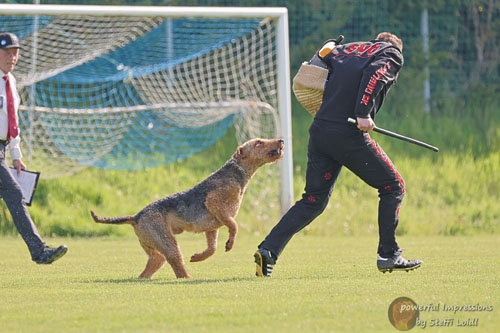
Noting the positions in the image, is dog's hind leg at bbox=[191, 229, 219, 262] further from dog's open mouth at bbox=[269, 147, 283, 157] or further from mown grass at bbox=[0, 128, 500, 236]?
mown grass at bbox=[0, 128, 500, 236]

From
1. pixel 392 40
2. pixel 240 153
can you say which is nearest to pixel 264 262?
pixel 240 153

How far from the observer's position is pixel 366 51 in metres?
6.95

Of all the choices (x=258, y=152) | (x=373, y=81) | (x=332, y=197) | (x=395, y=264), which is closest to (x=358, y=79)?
(x=373, y=81)

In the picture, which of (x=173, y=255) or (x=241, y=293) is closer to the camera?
(x=241, y=293)

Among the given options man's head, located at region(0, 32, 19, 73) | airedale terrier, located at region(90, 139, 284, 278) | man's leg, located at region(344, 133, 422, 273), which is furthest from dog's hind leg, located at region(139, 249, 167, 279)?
man's head, located at region(0, 32, 19, 73)

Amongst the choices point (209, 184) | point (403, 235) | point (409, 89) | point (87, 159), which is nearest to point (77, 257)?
point (209, 184)

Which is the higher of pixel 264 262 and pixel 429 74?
pixel 264 262

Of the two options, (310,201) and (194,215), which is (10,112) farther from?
(310,201)

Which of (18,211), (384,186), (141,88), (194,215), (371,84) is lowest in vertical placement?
(141,88)

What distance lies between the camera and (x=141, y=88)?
13422 mm

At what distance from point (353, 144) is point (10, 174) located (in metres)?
2.67

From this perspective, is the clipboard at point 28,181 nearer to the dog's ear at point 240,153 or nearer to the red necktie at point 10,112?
the red necktie at point 10,112

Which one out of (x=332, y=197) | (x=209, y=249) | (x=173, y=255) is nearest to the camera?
(x=173, y=255)

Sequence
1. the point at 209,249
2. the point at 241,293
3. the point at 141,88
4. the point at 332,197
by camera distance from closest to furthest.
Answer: the point at 241,293, the point at 209,249, the point at 332,197, the point at 141,88
